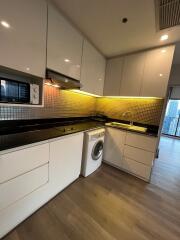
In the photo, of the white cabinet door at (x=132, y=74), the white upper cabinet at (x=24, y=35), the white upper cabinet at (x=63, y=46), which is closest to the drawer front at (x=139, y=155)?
the white cabinet door at (x=132, y=74)

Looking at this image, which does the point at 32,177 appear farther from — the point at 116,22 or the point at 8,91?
the point at 116,22

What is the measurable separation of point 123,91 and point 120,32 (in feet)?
3.41

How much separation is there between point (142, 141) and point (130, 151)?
0.31 m

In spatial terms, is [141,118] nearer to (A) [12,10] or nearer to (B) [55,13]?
(B) [55,13]

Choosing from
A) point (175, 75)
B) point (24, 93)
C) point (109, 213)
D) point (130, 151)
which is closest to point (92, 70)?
point (24, 93)

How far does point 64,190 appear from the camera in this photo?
1730 mm

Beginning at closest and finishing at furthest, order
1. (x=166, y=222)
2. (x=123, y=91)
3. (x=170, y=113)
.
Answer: (x=166, y=222) → (x=123, y=91) → (x=170, y=113)

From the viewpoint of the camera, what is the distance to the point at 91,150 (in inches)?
79.2

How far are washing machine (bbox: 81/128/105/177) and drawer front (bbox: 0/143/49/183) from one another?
0.77 meters

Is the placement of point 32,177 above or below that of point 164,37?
below

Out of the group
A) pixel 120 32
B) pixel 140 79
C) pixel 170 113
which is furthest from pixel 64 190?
pixel 170 113

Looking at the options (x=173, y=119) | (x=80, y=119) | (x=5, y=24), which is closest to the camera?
(x=5, y=24)

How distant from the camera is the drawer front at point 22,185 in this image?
1008mm

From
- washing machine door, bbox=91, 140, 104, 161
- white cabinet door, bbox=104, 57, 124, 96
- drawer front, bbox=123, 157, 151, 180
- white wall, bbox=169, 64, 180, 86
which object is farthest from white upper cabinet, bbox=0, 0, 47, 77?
white wall, bbox=169, 64, 180, 86
